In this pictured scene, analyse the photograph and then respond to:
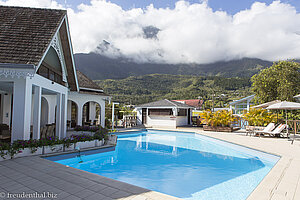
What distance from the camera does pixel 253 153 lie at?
956 centimetres

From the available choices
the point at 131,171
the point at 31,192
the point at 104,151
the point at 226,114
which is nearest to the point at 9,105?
the point at 104,151

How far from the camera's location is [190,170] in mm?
7535

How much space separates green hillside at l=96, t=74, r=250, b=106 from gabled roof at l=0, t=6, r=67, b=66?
168ft

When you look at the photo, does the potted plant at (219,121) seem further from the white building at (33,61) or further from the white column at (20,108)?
the white column at (20,108)

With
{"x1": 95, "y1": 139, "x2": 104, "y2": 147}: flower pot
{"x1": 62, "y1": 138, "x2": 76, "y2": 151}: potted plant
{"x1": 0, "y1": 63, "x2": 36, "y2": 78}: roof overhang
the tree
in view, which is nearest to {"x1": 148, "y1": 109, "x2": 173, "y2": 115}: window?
the tree

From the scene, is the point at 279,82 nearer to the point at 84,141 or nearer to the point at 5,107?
the point at 84,141

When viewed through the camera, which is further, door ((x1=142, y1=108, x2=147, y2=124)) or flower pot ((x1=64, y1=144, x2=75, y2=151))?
door ((x1=142, y1=108, x2=147, y2=124))

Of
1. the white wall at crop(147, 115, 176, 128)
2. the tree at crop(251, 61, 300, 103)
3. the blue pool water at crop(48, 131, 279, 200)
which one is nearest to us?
the blue pool water at crop(48, 131, 279, 200)

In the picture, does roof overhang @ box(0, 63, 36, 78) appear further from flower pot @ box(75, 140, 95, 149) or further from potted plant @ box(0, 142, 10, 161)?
flower pot @ box(75, 140, 95, 149)

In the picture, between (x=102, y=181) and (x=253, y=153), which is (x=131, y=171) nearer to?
(x=102, y=181)

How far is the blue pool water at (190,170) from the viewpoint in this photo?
18.4 ft

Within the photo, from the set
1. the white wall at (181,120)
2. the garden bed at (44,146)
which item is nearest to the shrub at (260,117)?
the white wall at (181,120)

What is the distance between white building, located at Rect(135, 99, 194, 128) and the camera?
24578mm

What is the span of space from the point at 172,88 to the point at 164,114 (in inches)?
2460
